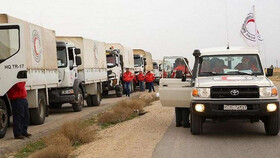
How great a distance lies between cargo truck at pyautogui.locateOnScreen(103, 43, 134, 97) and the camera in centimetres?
2948

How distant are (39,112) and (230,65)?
676 centimetres

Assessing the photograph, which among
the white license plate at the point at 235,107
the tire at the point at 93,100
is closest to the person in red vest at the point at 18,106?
the white license plate at the point at 235,107

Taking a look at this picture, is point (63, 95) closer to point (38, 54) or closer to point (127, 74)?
point (38, 54)

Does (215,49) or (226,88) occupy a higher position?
(215,49)

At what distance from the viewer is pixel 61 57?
19031 mm

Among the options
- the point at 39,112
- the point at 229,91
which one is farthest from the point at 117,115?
the point at 229,91

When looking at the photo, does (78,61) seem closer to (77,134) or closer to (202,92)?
(77,134)

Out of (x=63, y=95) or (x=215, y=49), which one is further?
(x=63, y=95)

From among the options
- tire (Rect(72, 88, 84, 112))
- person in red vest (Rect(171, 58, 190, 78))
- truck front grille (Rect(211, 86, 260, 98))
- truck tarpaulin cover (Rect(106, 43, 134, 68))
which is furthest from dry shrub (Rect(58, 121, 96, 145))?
truck tarpaulin cover (Rect(106, 43, 134, 68))

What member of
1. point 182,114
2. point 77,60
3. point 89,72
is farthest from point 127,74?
point 182,114

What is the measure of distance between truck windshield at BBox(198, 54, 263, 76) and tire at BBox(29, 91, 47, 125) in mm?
6066

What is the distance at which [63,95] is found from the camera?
61.4 feet

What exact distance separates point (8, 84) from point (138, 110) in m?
7.06

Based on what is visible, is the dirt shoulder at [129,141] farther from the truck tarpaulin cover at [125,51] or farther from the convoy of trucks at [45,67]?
the truck tarpaulin cover at [125,51]
